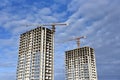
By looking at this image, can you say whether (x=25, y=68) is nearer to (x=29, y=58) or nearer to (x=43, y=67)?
(x=29, y=58)

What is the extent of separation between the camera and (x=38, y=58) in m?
182

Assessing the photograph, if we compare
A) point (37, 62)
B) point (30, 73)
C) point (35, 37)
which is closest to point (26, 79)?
point (30, 73)

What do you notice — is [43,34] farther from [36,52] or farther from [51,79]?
[51,79]

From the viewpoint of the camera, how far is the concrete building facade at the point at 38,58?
6959 inches

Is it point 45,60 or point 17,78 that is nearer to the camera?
point 45,60

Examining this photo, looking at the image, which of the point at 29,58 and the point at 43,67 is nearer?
the point at 43,67

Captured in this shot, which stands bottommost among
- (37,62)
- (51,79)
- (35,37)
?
(51,79)

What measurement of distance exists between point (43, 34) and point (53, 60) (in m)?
26.0

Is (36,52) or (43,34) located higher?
(43,34)

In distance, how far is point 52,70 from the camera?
181625mm

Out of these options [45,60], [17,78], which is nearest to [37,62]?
[45,60]

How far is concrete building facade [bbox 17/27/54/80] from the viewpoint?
176750 mm

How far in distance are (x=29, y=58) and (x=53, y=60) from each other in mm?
23810

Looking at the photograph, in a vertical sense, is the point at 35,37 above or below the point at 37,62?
above
